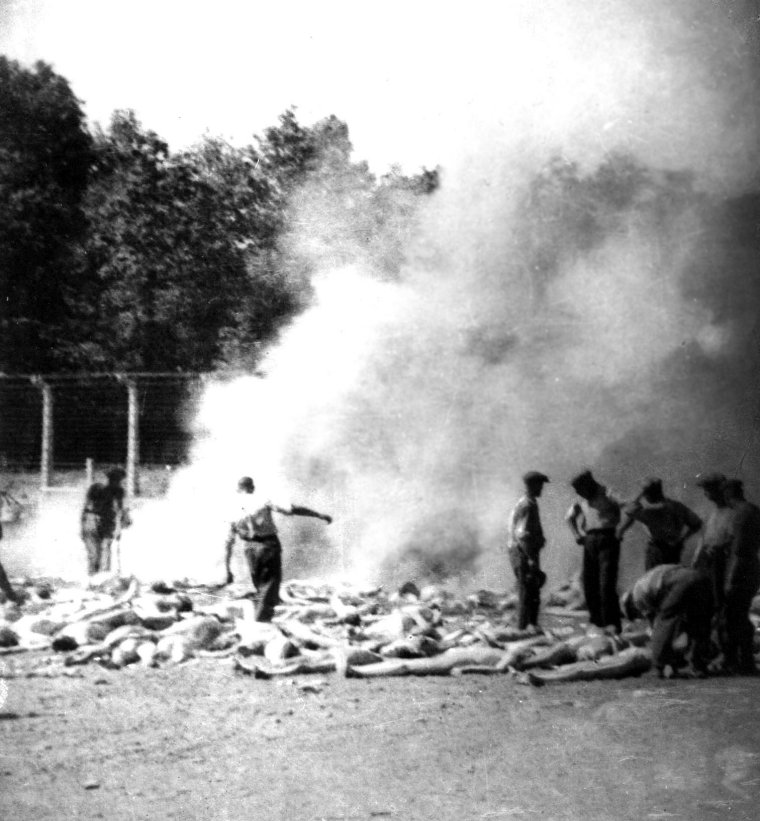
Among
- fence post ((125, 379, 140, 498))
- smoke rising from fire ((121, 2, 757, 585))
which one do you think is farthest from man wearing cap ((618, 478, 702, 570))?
fence post ((125, 379, 140, 498))

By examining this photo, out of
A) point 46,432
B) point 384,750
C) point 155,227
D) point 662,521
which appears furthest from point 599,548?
point 46,432

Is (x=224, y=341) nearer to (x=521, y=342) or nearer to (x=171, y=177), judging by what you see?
(x=171, y=177)

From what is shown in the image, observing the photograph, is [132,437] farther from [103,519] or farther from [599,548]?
[599,548]

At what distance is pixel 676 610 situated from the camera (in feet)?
16.5

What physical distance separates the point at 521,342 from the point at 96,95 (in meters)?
3.35

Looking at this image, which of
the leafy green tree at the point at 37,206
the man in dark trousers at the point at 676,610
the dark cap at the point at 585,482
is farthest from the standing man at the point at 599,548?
the leafy green tree at the point at 37,206

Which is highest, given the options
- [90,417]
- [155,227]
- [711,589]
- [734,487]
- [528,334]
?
[155,227]

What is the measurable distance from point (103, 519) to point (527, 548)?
3429mm

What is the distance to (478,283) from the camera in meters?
7.00

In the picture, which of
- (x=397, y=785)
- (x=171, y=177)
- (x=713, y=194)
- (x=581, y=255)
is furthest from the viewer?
(x=581, y=255)

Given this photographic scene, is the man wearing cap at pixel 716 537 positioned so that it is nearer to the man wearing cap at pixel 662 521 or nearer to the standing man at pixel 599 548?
the man wearing cap at pixel 662 521

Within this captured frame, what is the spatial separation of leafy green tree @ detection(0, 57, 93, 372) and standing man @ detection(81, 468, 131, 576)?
1867 mm

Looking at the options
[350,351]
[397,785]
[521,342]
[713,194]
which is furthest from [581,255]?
[397,785]

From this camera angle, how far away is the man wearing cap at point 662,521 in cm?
570
